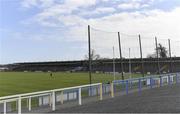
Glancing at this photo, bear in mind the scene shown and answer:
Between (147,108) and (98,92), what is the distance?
5.80 meters

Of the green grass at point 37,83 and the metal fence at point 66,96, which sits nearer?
the metal fence at point 66,96

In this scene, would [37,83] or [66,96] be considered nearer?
[66,96]

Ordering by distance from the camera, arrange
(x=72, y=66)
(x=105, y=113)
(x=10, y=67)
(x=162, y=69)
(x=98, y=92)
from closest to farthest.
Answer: (x=105, y=113) → (x=98, y=92) → (x=162, y=69) → (x=72, y=66) → (x=10, y=67)

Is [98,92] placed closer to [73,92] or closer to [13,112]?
[73,92]

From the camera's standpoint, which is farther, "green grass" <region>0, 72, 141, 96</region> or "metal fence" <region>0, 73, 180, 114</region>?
"green grass" <region>0, 72, 141, 96</region>

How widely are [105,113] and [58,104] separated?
385 centimetres

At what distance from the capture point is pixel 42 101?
1334 centimetres

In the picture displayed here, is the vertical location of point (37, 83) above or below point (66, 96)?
below

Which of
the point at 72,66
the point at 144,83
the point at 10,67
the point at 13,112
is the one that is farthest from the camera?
the point at 10,67

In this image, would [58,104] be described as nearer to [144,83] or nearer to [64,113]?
[64,113]

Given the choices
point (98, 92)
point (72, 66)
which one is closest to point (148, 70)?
point (72, 66)

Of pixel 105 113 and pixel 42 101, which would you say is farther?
pixel 42 101

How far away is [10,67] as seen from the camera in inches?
4168

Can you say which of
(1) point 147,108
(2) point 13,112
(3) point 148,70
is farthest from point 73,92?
(3) point 148,70
